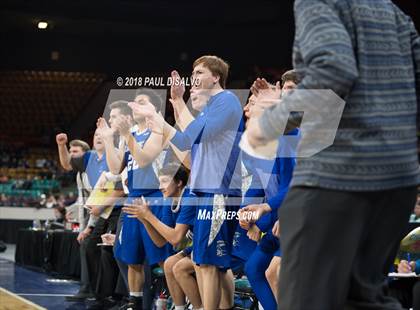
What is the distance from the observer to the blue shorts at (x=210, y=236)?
16.3 feet

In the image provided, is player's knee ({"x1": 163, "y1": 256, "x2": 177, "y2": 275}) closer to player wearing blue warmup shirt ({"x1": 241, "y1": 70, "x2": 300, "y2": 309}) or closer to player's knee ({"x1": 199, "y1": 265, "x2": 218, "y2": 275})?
player's knee ({"x1": 199, "y1": 265, "x2": 218, "y2": 275})

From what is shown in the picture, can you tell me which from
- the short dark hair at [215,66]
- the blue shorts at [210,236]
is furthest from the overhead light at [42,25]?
the blue shorts at [210,236]

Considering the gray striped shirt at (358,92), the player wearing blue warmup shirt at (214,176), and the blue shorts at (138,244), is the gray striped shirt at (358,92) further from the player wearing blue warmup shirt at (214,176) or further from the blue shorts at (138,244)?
the blue shorts at (138,244)

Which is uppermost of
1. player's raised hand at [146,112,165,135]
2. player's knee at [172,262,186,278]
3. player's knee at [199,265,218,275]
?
player's raised hand at [146,112,165,135]

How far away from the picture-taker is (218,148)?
5.08 metres

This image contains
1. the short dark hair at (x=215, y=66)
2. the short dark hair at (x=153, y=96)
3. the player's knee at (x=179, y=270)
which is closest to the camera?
the short dark hair at (x=215, y=66)

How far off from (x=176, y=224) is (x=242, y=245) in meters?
0.49

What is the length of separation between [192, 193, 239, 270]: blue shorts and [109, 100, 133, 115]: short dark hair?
54.2 inches

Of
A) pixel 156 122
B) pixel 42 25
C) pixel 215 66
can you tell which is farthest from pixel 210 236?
pixel 42 25

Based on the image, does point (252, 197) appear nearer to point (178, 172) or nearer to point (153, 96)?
point (178, 172)

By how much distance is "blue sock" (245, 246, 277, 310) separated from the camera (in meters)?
4.87

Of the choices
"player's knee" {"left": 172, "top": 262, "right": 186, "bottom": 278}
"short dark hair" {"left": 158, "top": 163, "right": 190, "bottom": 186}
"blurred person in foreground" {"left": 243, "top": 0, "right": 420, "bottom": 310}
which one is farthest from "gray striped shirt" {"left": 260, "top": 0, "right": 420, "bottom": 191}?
"short dark hair" {"left": 158, "top": 163, "right": 190, "bottom": 186}

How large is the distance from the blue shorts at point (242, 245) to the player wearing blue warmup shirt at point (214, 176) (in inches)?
14.4

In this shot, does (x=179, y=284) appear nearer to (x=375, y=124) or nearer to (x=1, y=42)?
(x=375, y=124)
